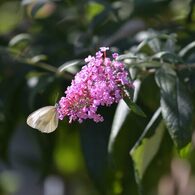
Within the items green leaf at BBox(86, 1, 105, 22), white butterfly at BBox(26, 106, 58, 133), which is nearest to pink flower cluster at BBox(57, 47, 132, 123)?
white butterfly at BBox(26, 106, 58, 133)

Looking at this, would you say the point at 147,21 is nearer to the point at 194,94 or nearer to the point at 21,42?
the point at 21,42

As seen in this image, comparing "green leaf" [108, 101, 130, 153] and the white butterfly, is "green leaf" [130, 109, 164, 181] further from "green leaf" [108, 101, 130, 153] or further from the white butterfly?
the white butterfly

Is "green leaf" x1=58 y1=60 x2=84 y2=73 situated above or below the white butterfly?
below

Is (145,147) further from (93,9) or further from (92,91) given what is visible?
(93,9)

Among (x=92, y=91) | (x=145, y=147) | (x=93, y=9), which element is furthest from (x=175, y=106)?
(x=93, y=9)

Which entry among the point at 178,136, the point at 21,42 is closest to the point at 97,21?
the point at 21,42

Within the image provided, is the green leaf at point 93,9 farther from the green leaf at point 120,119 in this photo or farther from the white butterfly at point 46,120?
the white butterfly at point 46,120
